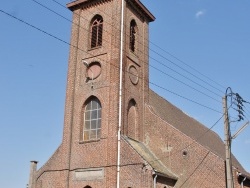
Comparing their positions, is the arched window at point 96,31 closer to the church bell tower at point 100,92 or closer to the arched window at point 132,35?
the church bell tower at point 100,92

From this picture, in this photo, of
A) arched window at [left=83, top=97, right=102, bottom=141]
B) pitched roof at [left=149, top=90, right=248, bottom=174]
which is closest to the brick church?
arched window at [left=83, top=97, right=102, bottom=141]

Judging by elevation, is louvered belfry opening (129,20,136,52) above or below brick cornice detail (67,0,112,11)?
below

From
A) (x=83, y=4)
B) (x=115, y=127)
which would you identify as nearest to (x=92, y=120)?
(x=115, y=127)

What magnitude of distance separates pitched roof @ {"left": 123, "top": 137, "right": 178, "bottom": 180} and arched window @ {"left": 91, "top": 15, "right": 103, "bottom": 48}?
619cm

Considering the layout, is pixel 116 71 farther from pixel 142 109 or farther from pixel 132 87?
pixel 142 109

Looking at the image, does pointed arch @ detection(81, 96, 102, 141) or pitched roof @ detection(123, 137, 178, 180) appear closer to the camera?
pitched roof @ detection(123, 137, 178, 180)

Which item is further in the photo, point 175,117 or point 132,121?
point 175,117

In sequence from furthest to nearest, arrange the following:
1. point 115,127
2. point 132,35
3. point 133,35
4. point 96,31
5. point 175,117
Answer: point 175,117 < point 133,35 < point 132,35 < point 96,31 < point 115,127

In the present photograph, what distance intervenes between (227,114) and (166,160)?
5.29 meters

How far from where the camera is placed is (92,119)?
2056cm

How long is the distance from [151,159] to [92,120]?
394 centimetres

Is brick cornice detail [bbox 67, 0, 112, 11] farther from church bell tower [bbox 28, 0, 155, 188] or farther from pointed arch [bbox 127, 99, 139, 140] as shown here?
pointed arch [bbox 127, 99, 139, 140]

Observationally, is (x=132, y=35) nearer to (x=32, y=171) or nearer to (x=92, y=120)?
(x=92, y=120)

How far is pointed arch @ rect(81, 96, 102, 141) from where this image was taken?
66.3 ft
